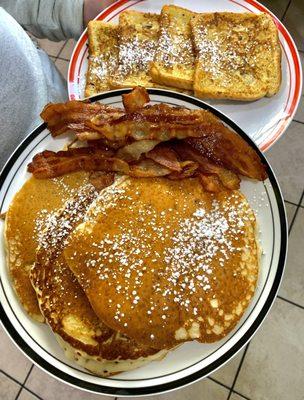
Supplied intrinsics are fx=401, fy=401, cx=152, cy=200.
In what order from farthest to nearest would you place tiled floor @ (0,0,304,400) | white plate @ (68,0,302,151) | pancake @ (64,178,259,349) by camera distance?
tiled floor @ (0,0,304,400), white plate @ (68,0,302,151), pancake @ (64,178,259,349)

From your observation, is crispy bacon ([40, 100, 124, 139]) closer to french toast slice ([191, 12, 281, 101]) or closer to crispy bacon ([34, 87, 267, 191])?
crispy bacon ([34, 87, 267, 191])

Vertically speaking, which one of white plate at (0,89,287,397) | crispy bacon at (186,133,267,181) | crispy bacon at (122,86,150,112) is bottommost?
white plate at (0,89,287,397)

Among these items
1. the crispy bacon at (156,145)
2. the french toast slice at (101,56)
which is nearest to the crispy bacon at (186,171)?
the crispy bacon at (156,145)

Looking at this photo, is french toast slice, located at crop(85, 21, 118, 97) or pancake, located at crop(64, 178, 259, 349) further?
french toast slice, located at crop(85, 21, 118, 97)

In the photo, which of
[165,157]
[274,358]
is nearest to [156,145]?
[165,157]

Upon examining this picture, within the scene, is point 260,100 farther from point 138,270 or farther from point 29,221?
point 29,221

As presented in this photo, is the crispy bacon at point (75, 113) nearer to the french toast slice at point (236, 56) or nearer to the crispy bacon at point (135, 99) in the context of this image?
the crispy bacon at point (135, 99)

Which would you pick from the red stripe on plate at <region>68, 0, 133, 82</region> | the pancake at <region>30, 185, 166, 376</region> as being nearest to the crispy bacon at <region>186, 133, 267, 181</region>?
the pancake at <region>30, 185, 166, 376</region>
